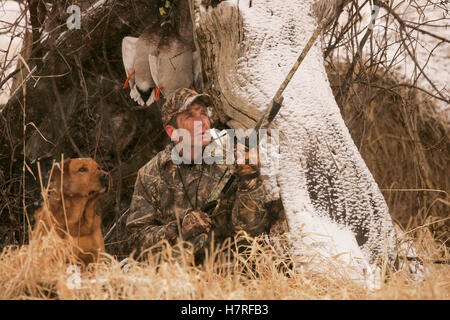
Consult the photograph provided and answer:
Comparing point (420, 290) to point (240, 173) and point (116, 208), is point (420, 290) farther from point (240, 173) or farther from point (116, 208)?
point (116, 208)

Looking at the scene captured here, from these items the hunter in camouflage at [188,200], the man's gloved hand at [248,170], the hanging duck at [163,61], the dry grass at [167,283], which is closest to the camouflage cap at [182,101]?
the hunter in camouflage at [188,200]

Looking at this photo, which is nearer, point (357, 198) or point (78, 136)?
point (357, 198)

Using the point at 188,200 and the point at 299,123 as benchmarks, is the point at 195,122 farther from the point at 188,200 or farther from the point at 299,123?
the point at 299,123

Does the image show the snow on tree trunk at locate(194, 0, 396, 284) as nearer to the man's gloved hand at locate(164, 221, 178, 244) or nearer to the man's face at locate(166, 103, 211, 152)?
the man's face at locate(166, 103, 211, 152)

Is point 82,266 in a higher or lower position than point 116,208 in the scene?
lower

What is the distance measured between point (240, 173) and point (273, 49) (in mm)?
818

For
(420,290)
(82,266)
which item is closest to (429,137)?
(420,290)

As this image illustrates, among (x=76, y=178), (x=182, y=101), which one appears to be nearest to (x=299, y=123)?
(x=182, y=101)

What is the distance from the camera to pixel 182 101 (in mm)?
3025

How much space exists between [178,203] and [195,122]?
0.45 meters

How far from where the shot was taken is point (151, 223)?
3086 mm

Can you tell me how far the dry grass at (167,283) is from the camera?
2340mm

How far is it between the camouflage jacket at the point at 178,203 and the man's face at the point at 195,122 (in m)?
0.17

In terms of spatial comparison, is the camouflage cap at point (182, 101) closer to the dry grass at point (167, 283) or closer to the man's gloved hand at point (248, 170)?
the man's gloved hand at point (248, 170)
